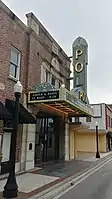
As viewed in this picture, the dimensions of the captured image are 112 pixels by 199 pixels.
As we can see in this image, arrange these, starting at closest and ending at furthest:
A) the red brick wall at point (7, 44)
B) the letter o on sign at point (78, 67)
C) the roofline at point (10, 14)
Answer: the red brick wall at point (7, 44)
the roofline at point (10, 14)
the letter o on sign at point (78, 67)

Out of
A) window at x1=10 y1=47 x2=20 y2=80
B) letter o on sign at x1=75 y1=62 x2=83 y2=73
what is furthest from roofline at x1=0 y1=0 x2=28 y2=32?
letter o on sign at x1=75 y1=62 x2=83 y2=73

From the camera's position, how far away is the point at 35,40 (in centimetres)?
1474

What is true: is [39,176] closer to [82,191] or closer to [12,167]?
[82,191]

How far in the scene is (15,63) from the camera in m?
12.8

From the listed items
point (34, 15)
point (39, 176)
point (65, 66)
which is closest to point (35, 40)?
point (34, 15)

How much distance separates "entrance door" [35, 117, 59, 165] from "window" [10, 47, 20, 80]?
449 cm

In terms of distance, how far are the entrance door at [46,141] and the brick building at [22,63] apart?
2.26 metres

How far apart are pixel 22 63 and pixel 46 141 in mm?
6517

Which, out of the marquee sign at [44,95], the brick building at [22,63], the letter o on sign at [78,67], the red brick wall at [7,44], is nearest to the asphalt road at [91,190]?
the brick building at [22,63]

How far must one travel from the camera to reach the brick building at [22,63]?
11.4 m

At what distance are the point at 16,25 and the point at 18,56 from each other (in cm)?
167

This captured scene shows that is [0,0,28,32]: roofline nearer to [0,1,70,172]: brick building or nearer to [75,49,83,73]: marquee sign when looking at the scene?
[0,1,70,172]: brick building

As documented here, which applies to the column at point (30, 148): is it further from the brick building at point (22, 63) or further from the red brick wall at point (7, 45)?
the red brick wall at point (7, 45)

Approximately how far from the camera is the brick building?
11.4 m
